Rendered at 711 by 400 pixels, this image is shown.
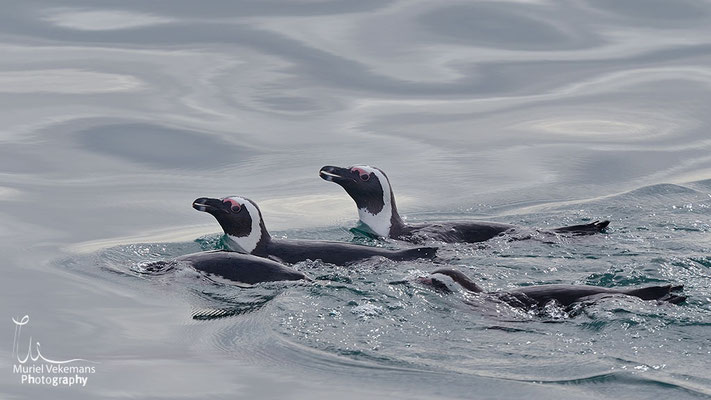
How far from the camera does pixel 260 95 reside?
65.8 feet

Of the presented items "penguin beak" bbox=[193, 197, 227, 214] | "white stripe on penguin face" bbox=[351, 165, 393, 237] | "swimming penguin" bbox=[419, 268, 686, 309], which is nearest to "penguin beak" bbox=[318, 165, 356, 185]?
"white stripe on penguin face" bbox=[351, 165, 393, 237]

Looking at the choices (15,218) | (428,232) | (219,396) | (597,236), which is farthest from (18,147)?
(219,396)

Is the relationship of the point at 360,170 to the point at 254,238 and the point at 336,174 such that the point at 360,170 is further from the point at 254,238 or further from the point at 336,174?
the point at 254,238

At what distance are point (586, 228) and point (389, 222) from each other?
2.18m

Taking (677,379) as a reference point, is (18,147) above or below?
above

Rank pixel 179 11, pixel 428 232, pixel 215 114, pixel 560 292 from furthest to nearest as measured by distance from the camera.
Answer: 1. pixel 179 11
2. pixel 215 114
3. pixel 428 232
4. pixel 560 292

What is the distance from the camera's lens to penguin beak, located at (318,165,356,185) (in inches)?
602

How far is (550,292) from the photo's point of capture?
11.6 metres

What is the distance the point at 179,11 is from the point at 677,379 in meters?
15.1

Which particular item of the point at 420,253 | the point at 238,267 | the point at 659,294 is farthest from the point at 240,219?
the point at 659,294

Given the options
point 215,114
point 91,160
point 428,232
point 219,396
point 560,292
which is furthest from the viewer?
point 215,114

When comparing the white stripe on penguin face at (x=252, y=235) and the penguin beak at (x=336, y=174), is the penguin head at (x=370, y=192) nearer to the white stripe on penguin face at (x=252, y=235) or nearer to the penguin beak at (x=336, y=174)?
the penguin beak at (x=336, y=174)

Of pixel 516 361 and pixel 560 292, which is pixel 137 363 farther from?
pixel 560 292
